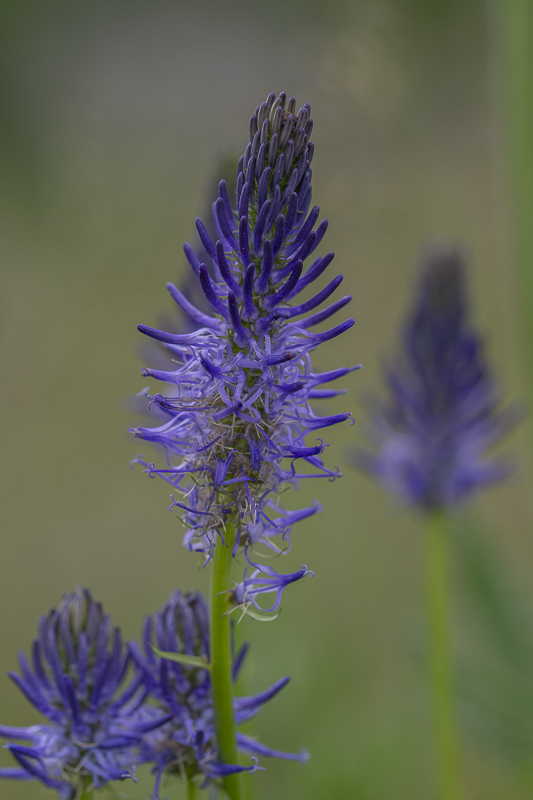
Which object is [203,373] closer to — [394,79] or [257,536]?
[257,536]

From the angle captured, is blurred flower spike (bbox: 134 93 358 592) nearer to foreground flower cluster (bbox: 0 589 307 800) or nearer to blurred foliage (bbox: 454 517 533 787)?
foreground flower cluster (bbox: 0 589 307 800)

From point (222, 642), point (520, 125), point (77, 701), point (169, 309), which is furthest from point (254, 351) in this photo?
point (169, 309)

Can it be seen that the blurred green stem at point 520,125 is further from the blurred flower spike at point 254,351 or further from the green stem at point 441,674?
the blurred flower spike at point 254,351

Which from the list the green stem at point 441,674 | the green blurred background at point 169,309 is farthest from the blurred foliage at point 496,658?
the green stem at point 441,674

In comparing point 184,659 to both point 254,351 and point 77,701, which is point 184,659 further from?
point 254,351

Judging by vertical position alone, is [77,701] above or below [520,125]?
below

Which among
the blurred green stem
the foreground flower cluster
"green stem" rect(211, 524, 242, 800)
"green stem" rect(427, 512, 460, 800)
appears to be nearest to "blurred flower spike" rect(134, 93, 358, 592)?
"green stem" rect(211, 524, 242, 800)

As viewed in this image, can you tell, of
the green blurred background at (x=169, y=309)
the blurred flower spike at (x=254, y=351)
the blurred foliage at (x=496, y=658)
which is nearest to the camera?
the blurred flower spike at (x=254, y=351)
